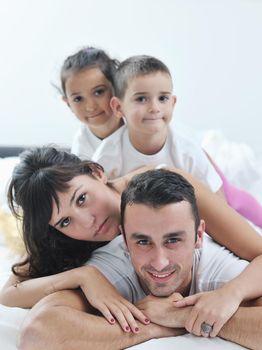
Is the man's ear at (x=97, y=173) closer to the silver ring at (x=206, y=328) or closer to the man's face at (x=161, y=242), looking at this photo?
the man's face at (x=161, y=242)

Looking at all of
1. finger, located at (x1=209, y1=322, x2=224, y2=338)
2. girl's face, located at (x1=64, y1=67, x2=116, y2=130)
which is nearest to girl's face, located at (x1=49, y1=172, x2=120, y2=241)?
finger, located at (x1=209, y1=322, x2=224, y2=338)

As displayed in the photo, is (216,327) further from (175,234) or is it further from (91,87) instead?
(91,87)

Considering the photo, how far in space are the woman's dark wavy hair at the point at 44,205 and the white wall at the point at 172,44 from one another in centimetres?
143

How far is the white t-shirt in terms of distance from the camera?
57.6 inches

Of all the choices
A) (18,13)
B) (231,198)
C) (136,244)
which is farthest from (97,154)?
(18,13)

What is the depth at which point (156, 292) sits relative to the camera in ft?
4.58

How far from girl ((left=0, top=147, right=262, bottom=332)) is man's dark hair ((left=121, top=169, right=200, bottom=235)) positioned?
0.18 meters

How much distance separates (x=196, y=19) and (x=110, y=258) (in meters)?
1.85

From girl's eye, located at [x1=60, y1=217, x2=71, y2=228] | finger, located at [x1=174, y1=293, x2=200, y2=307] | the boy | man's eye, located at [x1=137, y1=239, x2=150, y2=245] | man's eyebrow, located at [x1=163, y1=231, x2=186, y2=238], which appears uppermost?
the boy

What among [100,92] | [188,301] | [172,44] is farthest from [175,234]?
[172,44]

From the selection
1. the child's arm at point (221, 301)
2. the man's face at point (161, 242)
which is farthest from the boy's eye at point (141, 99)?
the child's arm at point (221, 301)

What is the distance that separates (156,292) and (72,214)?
0.33 metres

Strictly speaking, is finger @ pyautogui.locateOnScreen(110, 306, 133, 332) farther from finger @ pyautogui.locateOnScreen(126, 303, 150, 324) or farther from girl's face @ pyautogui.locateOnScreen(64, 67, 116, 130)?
girl's face @ pyautogui.locateOnScreen(64, 67, 116, 130)

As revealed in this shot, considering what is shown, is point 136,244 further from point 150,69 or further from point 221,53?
point 221,53
